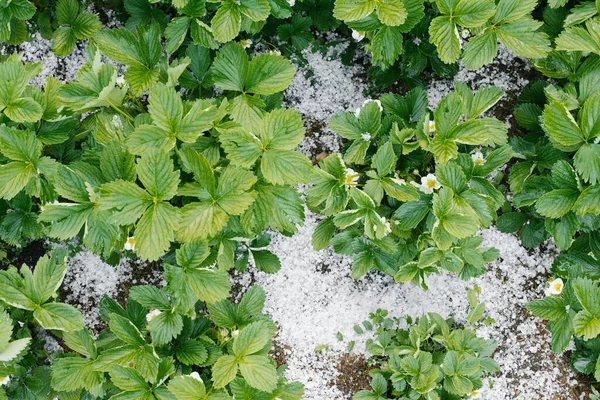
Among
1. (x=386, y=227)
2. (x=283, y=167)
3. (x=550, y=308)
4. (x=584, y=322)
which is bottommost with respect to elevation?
(x=550, y=308)

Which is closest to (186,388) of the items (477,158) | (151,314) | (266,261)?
(151,314)

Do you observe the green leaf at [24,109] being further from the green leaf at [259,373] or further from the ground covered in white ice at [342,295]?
the green leaf at [259,373]

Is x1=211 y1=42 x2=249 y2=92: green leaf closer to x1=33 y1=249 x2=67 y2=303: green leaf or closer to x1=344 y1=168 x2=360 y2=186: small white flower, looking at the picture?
x1=344 y1=168 x2=360 y2=186: small white flower

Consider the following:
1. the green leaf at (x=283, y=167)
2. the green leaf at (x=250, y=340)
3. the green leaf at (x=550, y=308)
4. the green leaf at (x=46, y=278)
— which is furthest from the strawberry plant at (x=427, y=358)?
the green leaf at (x=46, y=278)

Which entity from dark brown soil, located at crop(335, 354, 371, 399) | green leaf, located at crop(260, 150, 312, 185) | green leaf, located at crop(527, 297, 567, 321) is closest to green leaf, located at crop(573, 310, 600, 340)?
green leaf, located at crop(527, 297, 567, 321)

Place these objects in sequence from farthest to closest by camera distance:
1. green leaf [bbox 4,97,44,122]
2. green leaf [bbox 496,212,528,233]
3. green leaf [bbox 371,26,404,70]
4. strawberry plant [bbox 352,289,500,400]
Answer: green leaf [bbox 496,212,528,233] → strawberry plant [bbox 352,289,500,400] → green leaf [bbox 371,26,404,70] → green leaf [bbox 4,97,44,122]

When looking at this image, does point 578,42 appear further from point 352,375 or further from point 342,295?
point 352,375

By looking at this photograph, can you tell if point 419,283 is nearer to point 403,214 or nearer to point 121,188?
point 403,214
